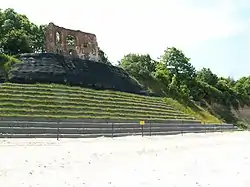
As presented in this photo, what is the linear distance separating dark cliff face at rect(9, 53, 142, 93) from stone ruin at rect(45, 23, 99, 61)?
3383 millimetres

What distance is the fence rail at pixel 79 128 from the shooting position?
26534mm

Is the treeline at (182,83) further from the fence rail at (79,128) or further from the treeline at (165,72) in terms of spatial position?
the fence rail at (79,128)

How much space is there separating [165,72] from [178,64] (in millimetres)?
9233

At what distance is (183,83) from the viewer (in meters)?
67.8

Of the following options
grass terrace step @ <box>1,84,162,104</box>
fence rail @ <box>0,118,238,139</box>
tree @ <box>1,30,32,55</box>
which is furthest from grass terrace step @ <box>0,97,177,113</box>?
tree @ <box>1,30,32,55</box>

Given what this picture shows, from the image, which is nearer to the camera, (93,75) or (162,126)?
(162,126)

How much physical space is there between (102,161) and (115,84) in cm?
2807

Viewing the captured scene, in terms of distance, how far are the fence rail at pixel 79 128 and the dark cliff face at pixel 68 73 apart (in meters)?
8.10

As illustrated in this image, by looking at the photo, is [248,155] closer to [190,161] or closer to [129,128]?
[190,161]

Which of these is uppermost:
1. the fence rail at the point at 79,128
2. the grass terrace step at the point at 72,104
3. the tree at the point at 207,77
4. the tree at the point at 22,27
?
the tree at the point at 22,27

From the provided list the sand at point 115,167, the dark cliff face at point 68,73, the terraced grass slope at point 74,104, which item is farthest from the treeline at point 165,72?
the sand at point 115,167

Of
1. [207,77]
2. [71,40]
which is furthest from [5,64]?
[207,77]

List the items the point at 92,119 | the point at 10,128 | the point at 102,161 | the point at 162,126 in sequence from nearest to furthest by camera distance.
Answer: the point at 102,161 < the point at 10,128 < the point at 92,119 < the point at 162,126

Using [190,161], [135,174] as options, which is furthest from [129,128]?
[135,174]
